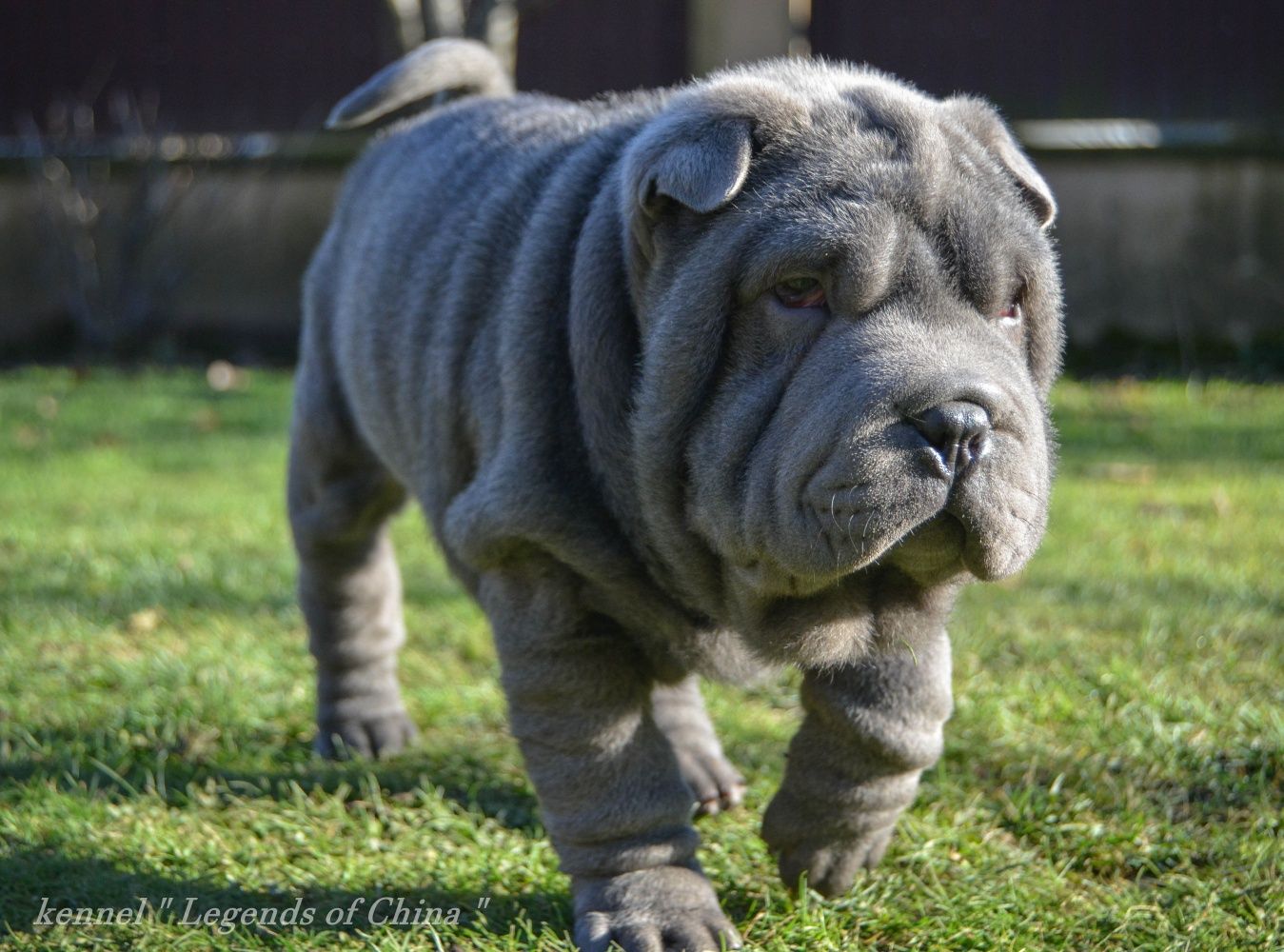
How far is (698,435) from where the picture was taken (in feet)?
8.30

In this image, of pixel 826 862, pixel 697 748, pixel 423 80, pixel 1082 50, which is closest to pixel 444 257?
pixel 423 80

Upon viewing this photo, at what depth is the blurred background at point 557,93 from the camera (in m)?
9.02

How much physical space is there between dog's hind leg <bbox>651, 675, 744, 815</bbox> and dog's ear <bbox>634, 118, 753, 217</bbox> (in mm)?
1361

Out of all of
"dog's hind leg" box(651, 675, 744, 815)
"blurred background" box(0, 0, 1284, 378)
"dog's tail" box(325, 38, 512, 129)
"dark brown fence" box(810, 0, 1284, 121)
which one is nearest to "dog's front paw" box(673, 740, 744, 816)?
"dog's hind leg" box(651, 675, 744, 815)

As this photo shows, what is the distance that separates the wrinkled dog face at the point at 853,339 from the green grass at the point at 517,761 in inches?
35.5

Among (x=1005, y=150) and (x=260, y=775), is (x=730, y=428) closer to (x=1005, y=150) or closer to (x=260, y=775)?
(x=1005, y=150)

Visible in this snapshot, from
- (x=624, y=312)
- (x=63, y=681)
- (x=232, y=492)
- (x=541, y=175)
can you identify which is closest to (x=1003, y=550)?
(x=624, y=312)

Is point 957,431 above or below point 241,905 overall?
above

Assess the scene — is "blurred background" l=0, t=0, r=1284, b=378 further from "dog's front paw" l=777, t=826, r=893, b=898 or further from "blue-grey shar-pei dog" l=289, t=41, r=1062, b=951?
"dog's front paw" l=777, t=826, r=893, b=898

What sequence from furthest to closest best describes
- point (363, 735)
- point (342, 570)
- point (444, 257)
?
point (342, 570), point (363, 735), point (444, 257)

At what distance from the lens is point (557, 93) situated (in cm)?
1017

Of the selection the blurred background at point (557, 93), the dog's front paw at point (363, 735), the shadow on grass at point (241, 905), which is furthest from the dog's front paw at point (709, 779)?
the blurred background at point (557, 93)

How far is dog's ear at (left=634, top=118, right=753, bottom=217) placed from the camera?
241 centimetres

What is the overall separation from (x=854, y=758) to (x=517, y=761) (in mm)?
1261
